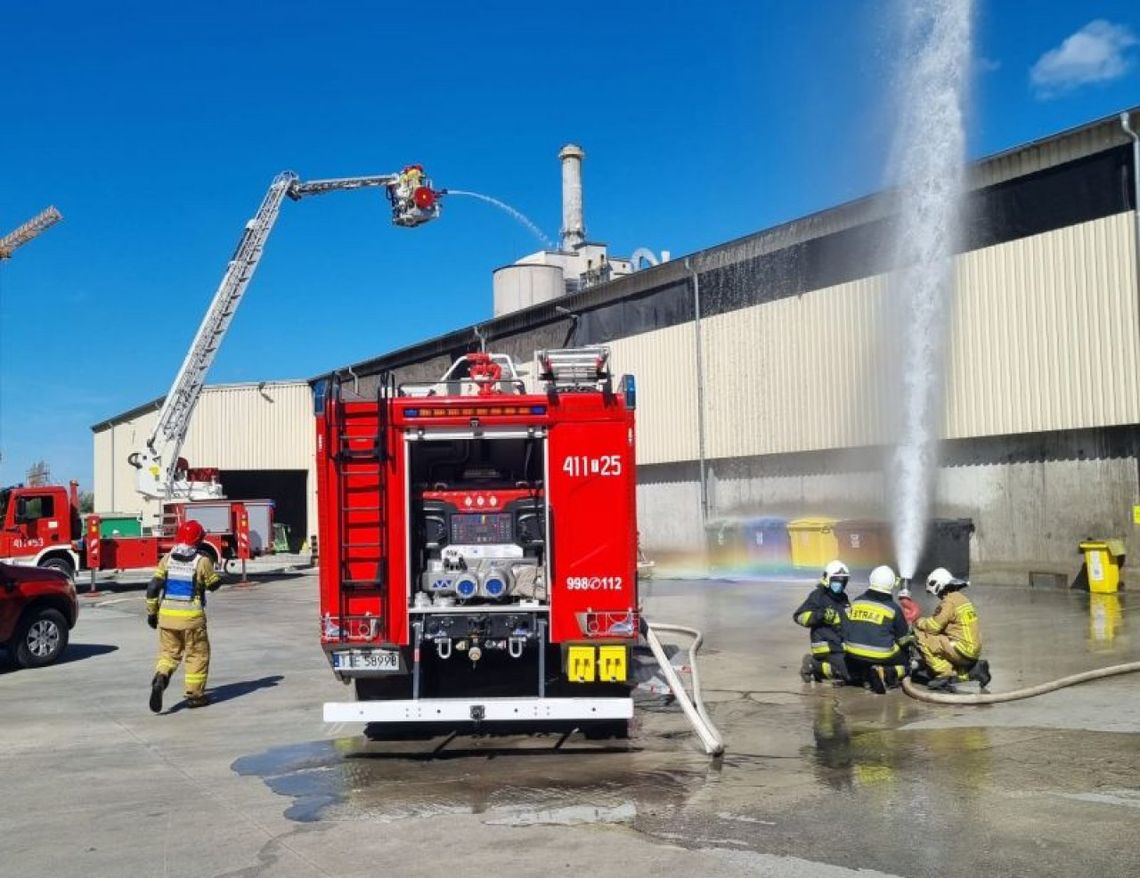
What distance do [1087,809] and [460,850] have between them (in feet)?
11.0

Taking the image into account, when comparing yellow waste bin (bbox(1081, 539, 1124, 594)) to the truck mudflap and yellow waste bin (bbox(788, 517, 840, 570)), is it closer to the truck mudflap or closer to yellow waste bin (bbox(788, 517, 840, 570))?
yellow waste bin (bbox(788, 517, 840, 570))

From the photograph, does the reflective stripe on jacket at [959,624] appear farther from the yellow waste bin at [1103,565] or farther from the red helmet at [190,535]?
the yellow waste bin at [1103,565]

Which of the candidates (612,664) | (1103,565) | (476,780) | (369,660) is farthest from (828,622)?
(1103,565)

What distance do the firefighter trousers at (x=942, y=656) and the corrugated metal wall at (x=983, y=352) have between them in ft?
32.8

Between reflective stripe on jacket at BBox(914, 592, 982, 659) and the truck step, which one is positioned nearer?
the truck step

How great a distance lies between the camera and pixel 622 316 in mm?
30938

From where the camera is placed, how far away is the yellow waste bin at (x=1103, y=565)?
56.1 ft

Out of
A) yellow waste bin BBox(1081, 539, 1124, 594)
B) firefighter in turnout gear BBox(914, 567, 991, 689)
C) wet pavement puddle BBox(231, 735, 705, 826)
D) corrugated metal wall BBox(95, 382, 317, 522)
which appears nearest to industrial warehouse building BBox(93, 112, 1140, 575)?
yellow waste bin BBox(1081, 539, 1124, 594)

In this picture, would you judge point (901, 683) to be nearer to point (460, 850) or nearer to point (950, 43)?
point (460, 850)

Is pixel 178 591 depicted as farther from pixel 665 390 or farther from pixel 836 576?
pixel 665 390

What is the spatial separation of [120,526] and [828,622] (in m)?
21.3

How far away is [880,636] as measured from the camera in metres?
9.48

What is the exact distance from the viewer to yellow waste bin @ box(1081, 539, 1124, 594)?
17.1 m

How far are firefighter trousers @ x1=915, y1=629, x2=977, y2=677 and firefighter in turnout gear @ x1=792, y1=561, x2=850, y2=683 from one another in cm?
72
